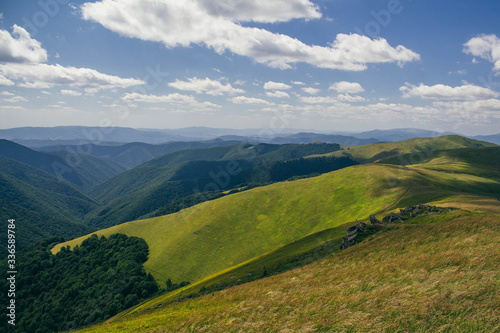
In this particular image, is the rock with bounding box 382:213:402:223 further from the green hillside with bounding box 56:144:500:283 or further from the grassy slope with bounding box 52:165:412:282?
the grassy slope with bounding box 52:165:412:282

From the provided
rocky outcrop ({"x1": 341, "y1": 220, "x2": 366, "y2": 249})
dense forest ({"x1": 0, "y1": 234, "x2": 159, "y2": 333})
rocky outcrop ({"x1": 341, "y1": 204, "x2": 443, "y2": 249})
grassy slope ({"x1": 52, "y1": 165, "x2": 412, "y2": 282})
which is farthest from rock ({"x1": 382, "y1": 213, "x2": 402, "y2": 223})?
dense forest ({"x1": 0, "y1": 234, "x2": 159, "y2": 333})

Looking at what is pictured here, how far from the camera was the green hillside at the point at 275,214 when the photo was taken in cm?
11338

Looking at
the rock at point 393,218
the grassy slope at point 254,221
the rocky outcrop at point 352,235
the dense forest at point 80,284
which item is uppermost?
the rock at point 393,218

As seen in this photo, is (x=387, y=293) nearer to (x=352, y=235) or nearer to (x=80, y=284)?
(x=352, y=235)

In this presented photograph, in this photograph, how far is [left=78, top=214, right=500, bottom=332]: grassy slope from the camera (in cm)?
2147

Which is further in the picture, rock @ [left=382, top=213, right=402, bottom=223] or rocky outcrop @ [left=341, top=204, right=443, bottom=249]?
rock @ [left=382, top=213, right=402, bottom=223]

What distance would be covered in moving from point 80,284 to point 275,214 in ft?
→ 332

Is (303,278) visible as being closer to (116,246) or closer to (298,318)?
(298,318)

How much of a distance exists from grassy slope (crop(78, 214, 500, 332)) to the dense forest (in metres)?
78.0

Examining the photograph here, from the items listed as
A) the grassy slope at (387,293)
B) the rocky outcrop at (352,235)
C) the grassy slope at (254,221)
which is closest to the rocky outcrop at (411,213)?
the rocky outcrop at (352,235)

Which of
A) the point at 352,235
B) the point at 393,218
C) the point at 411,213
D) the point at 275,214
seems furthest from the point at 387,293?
the point at 275,214

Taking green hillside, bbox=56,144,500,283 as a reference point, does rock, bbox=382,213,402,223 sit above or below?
above

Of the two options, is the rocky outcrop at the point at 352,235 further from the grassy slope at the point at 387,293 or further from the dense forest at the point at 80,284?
Answer: the dense forest at the point at 80,284

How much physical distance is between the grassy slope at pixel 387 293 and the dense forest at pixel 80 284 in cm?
7801
